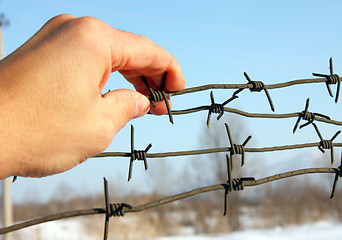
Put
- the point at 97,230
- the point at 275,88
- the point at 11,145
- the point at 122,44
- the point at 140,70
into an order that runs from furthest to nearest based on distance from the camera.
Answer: the point at 97,230 < the point at 275,88 < the point at 140,70 < the point at 122,44 < the point at 11,145

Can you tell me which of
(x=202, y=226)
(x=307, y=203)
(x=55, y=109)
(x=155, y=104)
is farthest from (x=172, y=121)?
(x=307, y=203)

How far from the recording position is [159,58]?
100 centimetres

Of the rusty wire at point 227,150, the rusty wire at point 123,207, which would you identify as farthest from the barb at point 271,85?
the rusty wire at point 123,207

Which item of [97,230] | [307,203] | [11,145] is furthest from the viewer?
[307,203]

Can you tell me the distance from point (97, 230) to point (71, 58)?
5937 mm

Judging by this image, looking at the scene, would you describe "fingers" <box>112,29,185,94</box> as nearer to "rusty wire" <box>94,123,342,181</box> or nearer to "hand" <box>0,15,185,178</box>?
"hand" <box>0,15,185,178</box>

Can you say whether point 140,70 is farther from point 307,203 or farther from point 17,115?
point 307,203

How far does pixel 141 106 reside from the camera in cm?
100

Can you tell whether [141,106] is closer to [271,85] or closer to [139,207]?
[139,207]

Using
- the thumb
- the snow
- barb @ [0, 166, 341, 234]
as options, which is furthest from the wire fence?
the snow

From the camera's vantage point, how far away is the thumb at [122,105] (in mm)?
915

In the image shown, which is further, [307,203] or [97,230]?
[307,203]

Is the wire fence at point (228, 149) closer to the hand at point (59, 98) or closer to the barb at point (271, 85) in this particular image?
the barb at point (271, 85)

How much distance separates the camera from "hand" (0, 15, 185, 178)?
818 mm
